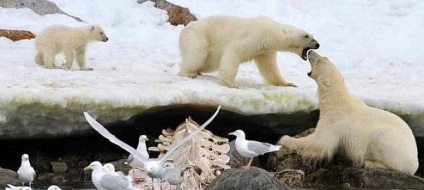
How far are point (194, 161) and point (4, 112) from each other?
2298 millimetres

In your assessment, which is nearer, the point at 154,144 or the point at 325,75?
the point at 325,75

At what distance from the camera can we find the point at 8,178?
11.8 meters

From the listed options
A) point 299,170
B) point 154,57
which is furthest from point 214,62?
point 299,170

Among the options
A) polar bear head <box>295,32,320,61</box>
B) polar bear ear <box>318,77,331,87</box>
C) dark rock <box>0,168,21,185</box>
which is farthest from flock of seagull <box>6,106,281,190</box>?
polar bear head <box>295,32,320,61</box>

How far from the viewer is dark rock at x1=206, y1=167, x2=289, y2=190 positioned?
9.38 m

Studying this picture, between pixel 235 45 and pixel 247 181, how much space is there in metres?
5.11

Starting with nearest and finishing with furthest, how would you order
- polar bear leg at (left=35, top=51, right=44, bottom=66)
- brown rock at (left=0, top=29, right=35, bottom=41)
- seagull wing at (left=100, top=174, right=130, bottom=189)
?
1. seagull wing at (left=100, top=174, right=130, bottom=189)
2. polar bear leg at (left=35, top=51, right=44, bottom=66)
3. brown rock at (left=0, top=29, right=35, bottom=41)

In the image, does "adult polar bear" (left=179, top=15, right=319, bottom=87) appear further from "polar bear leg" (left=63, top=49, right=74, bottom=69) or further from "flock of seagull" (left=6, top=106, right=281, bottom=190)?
"flock of seagull" (left=6, top=106, right=281, bottom=190)

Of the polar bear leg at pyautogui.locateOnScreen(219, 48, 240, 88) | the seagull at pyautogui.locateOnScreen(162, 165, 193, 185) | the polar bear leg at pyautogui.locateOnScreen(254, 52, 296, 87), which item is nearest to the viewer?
the seagull at pyautogui.locateOnScreen(162, 165, 193, 185)

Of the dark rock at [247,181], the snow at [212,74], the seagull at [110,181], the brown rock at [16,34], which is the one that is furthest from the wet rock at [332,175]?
the brown rock at [16,34]

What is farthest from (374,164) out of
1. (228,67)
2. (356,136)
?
(228,67)

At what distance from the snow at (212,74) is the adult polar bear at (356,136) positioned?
0.59 metres

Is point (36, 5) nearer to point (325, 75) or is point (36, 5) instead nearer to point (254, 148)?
point (325, 75)

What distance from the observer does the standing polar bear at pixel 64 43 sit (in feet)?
50.2
